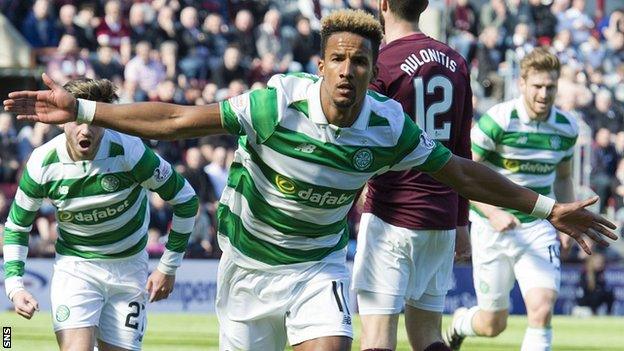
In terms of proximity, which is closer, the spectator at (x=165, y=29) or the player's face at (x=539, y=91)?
the player's face at (x=539, y=91)

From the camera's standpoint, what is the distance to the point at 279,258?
7.13m

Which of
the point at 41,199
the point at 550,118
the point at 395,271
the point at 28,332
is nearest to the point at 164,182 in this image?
the point at 41,199

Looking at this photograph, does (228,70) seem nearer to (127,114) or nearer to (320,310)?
(320,310)

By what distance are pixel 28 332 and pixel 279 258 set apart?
8.67 m

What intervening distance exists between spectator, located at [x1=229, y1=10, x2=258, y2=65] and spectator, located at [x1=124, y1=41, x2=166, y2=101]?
203cm

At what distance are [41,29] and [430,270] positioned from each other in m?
15.2

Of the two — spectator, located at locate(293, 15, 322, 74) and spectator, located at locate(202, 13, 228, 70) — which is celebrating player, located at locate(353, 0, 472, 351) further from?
spectator, located at locate(293, 15, 322, 74)

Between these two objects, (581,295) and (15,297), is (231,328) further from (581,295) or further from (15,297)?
(581,295)

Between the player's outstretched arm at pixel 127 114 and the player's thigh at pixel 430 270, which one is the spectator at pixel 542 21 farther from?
the player's outstretched arm at pixel 127 114

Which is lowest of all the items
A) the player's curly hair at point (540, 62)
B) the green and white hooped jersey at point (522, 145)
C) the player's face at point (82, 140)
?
the green and white hooped jersey at point (522, 145)

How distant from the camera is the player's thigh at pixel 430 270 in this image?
825cm

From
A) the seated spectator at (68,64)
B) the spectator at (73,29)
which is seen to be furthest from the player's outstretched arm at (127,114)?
the spectator at (73,29)

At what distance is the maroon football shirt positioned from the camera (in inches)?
318

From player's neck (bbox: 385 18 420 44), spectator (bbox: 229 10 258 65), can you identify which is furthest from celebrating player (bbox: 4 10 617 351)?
spectator (bbox: 229 10 258 65)
